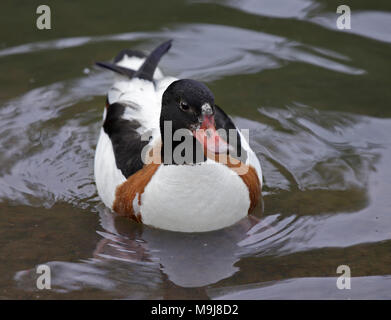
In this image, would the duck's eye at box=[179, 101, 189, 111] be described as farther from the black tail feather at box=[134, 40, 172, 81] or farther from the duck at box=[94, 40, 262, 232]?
the black tail feather at box=[134, 40, 172, 81]

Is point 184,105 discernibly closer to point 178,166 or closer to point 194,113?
point 194,113

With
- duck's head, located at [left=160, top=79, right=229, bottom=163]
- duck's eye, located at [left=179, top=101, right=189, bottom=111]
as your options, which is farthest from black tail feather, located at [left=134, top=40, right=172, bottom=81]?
duck's eye, located at [left=179, top=101, right=189, bottom=111]

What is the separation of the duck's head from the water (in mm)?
1003

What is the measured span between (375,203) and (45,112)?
3.81m

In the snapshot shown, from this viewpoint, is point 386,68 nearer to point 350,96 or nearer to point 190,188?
point 350,96

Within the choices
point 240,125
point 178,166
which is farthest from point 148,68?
point 178,166

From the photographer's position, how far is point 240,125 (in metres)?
7.57

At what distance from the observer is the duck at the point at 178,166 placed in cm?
535

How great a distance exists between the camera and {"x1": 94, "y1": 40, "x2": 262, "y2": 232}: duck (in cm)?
535

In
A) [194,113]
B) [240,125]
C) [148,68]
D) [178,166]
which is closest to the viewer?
[194,113]

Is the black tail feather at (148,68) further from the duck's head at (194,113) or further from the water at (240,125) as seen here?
the duck's head at (194,113)

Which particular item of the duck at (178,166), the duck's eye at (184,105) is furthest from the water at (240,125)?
the duck's eye at (184,105)

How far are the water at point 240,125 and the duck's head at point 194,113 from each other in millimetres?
1003

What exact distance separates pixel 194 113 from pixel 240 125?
2.31 metres
